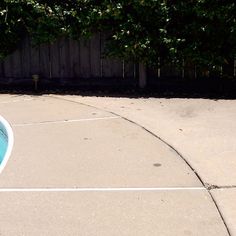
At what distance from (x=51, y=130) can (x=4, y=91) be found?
3860 millimetres

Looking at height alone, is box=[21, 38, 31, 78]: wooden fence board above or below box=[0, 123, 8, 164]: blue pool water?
above

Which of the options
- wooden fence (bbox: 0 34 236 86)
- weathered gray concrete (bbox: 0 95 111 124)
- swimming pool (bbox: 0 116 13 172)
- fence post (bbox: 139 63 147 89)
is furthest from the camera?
wooden fence (bbox: 0 34 236 86)

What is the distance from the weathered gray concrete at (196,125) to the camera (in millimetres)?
5852

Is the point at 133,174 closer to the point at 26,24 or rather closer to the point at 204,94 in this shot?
the point at 204,94

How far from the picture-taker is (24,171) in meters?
5.82

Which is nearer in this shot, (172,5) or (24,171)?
(24,171)

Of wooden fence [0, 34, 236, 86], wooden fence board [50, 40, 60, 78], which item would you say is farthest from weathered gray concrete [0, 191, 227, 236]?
wooden fence board [50, 40, 60, 78]

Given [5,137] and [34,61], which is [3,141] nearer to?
[5,137]

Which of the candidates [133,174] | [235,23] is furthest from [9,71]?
[133,174]

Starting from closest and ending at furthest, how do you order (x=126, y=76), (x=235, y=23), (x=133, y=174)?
(x=133, y=174), (x=235, y=23), (x=126, y=76)

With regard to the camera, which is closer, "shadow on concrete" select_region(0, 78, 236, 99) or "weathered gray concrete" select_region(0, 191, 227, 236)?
"weathered gray concrete" select_region(0, 191, 227, 236)

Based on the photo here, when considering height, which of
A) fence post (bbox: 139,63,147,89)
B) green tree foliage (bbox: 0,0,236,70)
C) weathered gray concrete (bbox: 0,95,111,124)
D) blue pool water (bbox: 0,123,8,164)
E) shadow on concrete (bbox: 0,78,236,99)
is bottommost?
blue pool water (bbox: 0,123,8,164)

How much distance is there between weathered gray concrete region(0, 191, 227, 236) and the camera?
4.31 metres

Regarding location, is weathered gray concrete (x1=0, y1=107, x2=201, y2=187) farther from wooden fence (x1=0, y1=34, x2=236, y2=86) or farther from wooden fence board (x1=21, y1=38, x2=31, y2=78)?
wooden fence board (x1=21, y1=38, x2=31, y2=78)
